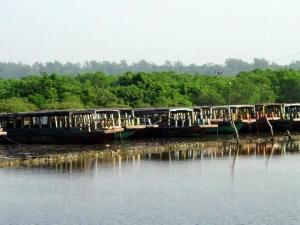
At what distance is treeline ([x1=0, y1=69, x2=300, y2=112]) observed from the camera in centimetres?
10069

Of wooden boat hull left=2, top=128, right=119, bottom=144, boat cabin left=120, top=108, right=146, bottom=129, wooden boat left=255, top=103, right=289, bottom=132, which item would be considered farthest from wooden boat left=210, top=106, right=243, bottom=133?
wooden boat hull left=2, top=128, right=119, bottom=144

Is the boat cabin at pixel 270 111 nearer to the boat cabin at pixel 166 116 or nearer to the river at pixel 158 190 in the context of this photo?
the boat cabin at pixel 166 116

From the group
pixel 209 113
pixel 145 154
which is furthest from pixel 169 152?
→ pixel 209 113

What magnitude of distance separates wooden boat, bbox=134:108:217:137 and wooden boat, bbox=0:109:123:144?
178 inches

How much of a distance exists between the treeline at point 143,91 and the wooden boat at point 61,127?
21.8m

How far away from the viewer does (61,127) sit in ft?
219

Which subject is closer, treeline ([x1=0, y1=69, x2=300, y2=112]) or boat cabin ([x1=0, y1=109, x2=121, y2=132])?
boat cabin ([x1=0, y1=109, x2=121, y2=132])

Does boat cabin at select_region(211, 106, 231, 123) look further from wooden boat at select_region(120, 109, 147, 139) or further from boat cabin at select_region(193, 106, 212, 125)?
wooden boat at select_region(120, 109, 147, 139)

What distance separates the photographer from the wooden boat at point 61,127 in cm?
6450

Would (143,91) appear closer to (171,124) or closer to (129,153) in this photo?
(171,124)

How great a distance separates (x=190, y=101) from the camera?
363ft

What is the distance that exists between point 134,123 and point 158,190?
34.9 meters

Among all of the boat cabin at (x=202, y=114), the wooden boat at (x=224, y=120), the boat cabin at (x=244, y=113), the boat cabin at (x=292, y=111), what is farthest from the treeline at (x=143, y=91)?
the boat cabin at (x=292, y=111)

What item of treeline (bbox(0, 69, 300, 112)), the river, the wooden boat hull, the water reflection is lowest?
the river
